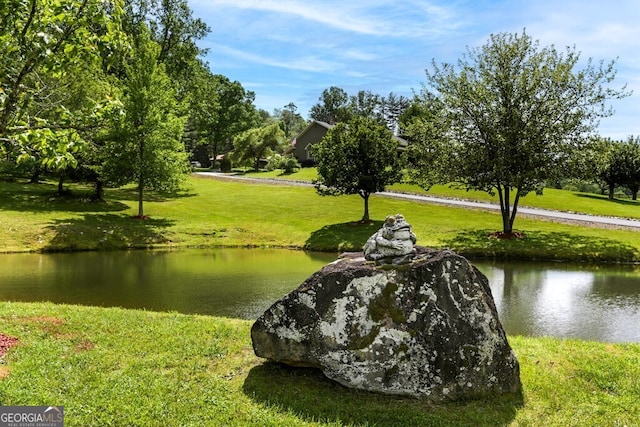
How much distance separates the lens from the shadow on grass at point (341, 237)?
1113 inches

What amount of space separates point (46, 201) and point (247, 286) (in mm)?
24526

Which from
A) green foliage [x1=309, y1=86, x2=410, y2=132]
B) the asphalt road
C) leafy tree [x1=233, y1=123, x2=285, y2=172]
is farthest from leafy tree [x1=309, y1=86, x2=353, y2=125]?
the asphalt road

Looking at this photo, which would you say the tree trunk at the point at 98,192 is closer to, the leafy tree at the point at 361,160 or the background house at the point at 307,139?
the leafy tree at the point at 361,160

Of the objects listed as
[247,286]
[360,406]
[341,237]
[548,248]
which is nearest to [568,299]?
[548,248]

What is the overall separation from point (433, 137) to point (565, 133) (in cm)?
780

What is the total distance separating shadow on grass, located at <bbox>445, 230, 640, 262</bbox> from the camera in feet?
82.3

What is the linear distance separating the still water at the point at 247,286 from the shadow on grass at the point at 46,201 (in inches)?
398

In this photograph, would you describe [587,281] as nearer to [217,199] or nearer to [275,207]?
[275,207]

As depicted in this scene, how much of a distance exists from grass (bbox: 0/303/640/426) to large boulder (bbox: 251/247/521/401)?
0.29 m

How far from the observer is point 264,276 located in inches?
785

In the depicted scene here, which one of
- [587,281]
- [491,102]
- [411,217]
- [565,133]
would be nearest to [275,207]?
[411,217]

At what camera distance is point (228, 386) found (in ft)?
23.8

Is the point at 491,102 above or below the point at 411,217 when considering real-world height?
above

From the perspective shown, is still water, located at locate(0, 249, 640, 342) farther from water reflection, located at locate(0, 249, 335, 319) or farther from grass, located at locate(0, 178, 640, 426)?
grass, located at locate(0, 178, 640, 426)
